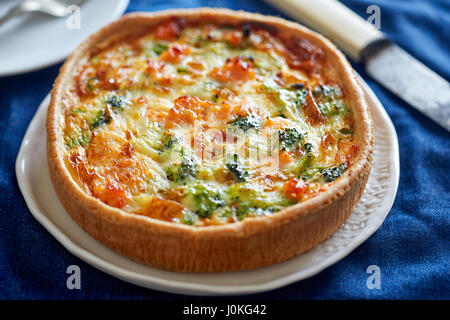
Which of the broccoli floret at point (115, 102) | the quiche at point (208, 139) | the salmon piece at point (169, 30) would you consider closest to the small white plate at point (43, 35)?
the quiche at point (208, 139)

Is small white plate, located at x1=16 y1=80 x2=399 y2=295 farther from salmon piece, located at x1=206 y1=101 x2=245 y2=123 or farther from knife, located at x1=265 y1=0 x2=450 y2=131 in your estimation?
salmon piece, located at x1=206 y1=101 x2=245 y2=123

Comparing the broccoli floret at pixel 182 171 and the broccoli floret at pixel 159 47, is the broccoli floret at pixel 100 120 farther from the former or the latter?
the broccoli floret at pixel 159 47

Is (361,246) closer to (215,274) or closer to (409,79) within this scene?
(215,274)

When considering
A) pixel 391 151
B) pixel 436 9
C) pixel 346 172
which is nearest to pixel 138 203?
pixel 346 172

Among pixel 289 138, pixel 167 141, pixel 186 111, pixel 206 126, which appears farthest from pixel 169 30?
pixel 289 138

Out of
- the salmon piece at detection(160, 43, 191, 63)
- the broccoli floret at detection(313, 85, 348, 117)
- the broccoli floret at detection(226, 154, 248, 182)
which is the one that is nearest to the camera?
the broccoli floret at detection(226, 154, 248, 182)

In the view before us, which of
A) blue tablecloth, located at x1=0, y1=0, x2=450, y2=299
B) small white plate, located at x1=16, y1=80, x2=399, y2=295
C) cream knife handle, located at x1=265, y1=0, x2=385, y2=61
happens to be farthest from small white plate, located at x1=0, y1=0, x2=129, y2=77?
cream knife handle, located at x1=265, y1=0, x2=385, y2=61

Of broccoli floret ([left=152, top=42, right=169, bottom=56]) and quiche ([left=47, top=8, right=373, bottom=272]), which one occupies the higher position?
broccoli floret ([left=152, top=42, right=169, bottom=56])
